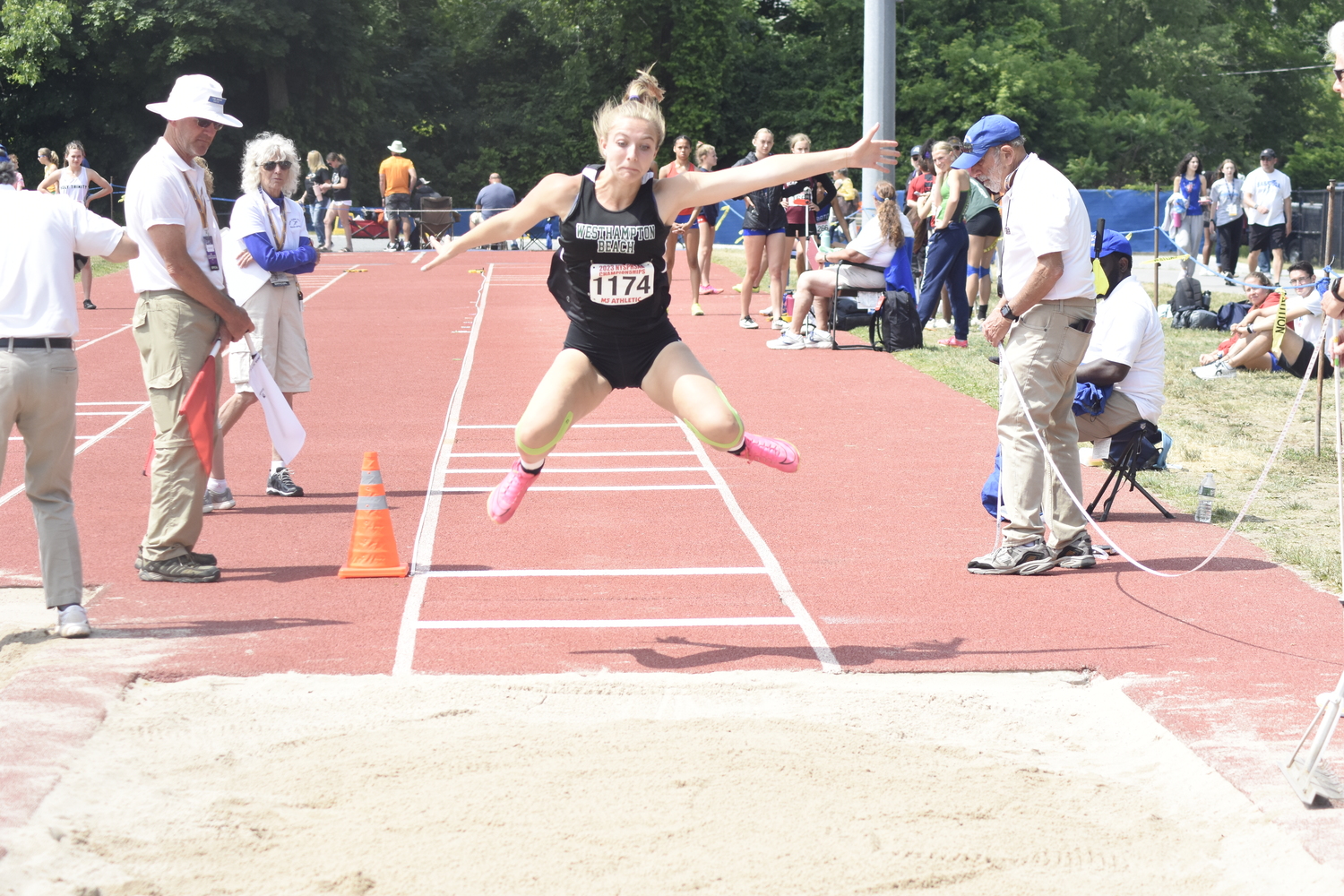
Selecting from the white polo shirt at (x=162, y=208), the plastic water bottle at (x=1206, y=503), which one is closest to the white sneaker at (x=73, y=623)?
the white polo shirt at (x=162, y=208)

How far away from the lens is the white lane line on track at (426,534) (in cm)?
601

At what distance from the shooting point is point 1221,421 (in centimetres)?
1171

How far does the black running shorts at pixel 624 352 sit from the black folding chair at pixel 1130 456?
3.26m

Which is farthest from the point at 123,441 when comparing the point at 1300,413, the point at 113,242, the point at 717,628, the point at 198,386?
the point at 1300,413

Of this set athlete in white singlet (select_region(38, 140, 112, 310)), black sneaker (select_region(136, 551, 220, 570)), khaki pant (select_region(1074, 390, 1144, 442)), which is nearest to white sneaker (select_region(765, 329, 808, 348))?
khaki pant (select_region(1074, 390, 1144, 442))

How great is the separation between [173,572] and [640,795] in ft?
11.6

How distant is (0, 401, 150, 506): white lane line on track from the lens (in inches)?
352

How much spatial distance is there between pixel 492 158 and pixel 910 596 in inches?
1688

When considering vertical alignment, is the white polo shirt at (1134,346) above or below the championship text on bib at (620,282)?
below

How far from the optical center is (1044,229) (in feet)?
22.7

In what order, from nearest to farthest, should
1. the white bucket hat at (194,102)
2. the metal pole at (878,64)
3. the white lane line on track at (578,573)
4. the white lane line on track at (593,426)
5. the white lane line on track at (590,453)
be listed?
the white bucket hat at (194,102) → the white lane line on track at (578,573) → the white lane line on track at (590,453) → the white lane line on track at (593,426) → the metal pole at (878,64)

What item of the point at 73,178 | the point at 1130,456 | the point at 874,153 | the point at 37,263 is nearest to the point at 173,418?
the point at 37,263

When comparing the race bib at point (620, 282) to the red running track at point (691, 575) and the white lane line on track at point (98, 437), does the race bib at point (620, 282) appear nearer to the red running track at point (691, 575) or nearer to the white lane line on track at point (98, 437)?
the red running track at point (691, 575)

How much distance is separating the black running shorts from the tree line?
37.5 metres
